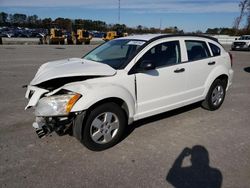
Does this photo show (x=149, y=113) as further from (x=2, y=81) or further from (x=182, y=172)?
(x=2, y=81)

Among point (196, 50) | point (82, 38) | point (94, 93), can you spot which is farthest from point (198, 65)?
point (82, 38)

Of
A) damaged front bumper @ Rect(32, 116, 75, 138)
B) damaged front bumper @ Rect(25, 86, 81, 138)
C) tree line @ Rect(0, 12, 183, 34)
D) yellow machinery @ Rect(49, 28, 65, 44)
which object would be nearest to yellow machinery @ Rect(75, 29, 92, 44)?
yellow machinery @ Rect(49, 28, 65, 44)

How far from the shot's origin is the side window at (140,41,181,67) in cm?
416

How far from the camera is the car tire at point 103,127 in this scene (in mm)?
3443

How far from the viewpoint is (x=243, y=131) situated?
4.46 metres

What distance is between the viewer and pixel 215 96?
552 cm

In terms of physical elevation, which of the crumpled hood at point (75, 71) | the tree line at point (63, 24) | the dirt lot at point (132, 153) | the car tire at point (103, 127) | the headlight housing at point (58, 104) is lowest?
the dirt lot at point (132, 153)

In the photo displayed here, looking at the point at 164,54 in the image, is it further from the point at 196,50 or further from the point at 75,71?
the point at 75,71

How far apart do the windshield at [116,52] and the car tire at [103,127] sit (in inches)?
29.4

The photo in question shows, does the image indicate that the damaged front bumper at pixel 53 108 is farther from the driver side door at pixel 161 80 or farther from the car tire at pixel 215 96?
the car tire at pixel 215 96

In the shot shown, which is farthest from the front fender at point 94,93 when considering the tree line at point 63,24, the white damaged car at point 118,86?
the tree line at point 63,24

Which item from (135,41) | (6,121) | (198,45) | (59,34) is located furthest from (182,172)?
(59,34)

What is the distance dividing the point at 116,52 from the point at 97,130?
167 centimetres

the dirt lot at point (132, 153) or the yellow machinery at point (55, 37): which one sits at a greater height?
the yellow machinery at point (55, 37)
